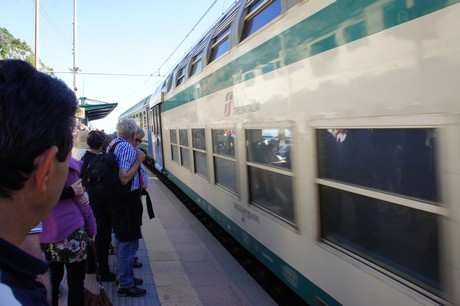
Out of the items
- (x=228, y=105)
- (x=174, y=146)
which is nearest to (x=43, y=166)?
(x=228, y=105)

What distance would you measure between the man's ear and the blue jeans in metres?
2.89

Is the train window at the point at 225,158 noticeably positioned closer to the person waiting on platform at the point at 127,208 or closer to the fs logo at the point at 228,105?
the fs logo at the point at 228,105

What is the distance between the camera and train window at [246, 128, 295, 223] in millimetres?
3422

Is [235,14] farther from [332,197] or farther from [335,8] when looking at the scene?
[332,197]

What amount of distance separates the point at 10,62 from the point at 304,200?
2.44 meters

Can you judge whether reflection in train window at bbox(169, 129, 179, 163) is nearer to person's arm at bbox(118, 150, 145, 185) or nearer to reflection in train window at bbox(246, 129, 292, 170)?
reflection in train window at bbox(246, 129, 292, 170)

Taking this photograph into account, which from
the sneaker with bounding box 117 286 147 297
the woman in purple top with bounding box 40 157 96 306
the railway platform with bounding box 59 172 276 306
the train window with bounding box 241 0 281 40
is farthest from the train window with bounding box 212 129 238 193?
the woman in purple top with bounding box 40 157 96 306

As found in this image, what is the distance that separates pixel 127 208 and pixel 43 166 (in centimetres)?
279

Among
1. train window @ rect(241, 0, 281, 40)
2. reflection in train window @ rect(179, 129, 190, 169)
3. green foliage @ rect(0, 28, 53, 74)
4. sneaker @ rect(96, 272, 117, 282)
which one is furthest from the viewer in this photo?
green foliage @ rect(0, 28, 53, 74)

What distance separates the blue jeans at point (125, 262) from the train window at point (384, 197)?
5.95 ft

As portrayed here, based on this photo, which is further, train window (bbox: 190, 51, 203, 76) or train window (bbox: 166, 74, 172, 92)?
train window (bbox: 166, 74, 172, 92)

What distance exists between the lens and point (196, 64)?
6.79m

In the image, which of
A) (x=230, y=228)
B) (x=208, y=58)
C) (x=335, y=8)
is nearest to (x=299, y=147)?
(x=335, y=8)

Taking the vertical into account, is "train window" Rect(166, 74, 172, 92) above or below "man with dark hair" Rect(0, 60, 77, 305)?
above
